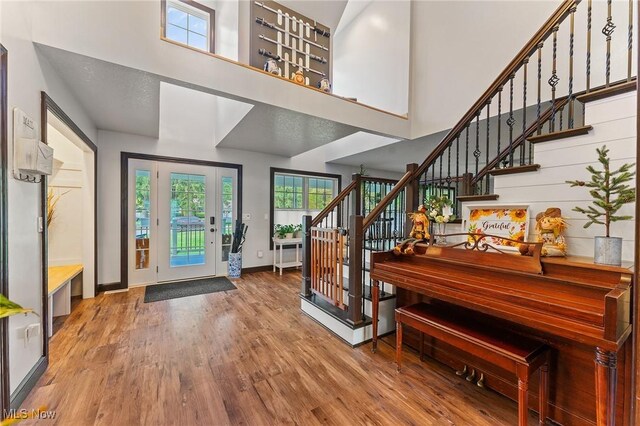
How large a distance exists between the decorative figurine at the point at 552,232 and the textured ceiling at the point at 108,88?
10.8 ft

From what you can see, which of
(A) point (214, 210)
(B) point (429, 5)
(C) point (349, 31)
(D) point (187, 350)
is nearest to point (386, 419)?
(D) point (187, 350)

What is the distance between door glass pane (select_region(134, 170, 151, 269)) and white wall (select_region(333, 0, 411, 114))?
440cm

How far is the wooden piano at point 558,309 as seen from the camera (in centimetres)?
116

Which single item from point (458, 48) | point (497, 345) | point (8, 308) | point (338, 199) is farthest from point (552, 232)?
point (458, 48)

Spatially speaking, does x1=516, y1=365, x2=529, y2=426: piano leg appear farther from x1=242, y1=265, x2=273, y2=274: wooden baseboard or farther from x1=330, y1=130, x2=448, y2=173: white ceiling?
x1=242, y1=265, x2=273, y2=274: wooden baseboard

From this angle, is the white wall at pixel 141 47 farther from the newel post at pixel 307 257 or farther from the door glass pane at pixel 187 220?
the door glass pane at pixel 187 220

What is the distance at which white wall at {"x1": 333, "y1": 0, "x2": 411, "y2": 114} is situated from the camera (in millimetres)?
4574

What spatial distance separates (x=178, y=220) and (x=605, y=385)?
5250 mm

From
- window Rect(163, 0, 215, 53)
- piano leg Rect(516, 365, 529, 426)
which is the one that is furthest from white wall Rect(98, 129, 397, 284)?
piano leg Rect(516, 365, 529, 426)

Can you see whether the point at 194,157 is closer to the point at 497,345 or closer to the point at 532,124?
the point at 532,124

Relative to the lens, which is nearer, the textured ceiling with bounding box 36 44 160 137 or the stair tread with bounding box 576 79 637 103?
the stair tread with bounding box 576 79 637 103

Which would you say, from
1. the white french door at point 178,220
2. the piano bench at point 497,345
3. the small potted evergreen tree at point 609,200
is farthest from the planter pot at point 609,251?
the white french door at point 178,220

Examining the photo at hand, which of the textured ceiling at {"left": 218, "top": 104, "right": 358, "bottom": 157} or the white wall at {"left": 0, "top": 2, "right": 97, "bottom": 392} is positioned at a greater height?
the textured ceiling at {"left": 218, "top": 104, "right": 358, "bottom": 157}

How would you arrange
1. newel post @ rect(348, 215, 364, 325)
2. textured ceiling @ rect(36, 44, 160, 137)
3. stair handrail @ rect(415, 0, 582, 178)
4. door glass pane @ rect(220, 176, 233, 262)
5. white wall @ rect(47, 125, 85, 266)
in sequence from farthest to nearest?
door glass pane @ rect(220, 176, 233, 262)
white wall @ rect(47, 125, 85, 266)
newel post @ rect(348, 215, 364, 325)
textured ceiling @ rect(36, 44, 160, 137)
stair handrail @ rect(415, 0, 582, 178)
